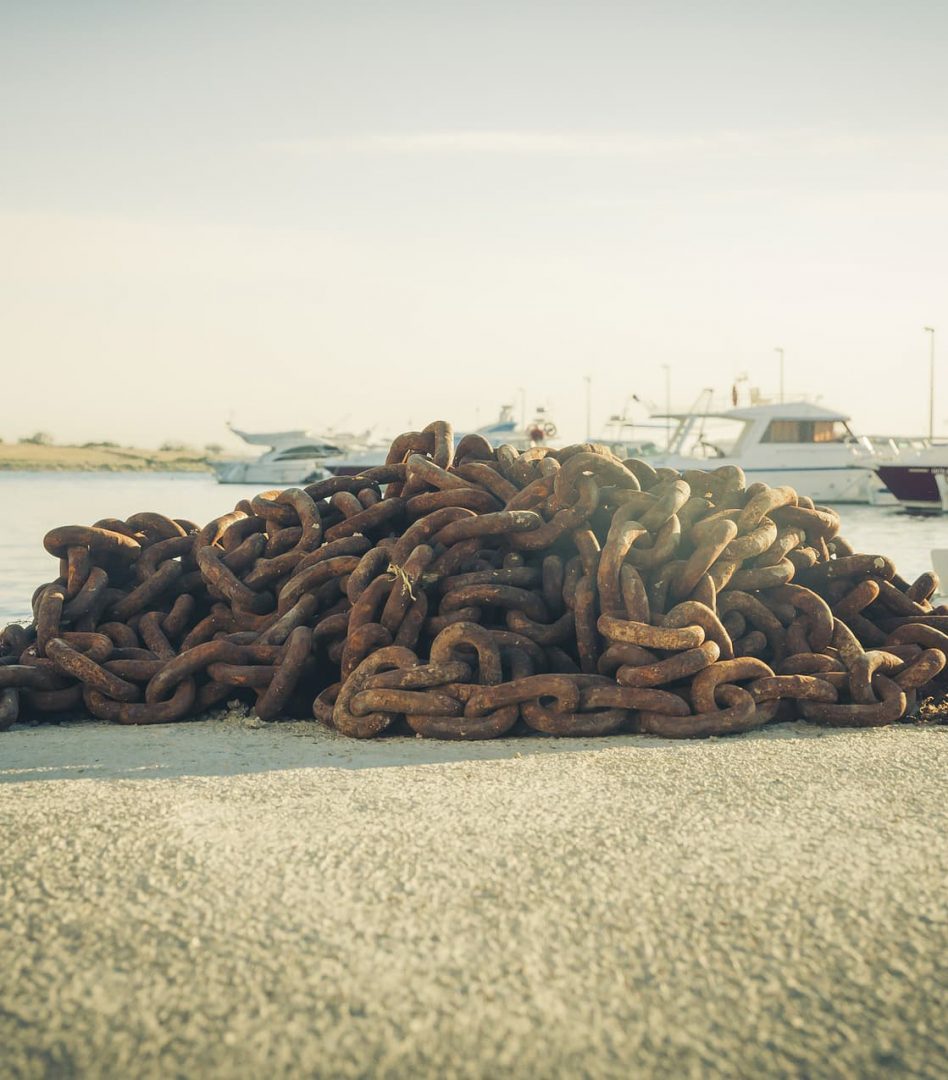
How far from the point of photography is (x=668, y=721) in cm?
363

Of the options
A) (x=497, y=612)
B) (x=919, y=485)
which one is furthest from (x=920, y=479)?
(x=497, y=612)

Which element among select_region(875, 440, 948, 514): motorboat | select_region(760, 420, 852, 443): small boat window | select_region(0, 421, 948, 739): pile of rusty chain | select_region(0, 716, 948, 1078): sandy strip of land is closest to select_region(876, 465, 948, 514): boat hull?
select_region(875, 440, 948, 514): motorboat

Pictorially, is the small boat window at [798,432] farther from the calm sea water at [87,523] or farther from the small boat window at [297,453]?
the small boat window at [297,453]

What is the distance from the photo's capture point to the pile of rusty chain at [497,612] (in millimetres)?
3721

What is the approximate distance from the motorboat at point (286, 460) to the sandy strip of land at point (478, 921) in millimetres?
58749

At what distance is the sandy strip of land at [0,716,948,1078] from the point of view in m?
1.79

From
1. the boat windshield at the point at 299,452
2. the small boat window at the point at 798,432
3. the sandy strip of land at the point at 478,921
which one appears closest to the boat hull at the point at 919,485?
the small boat window at the point at 798,432

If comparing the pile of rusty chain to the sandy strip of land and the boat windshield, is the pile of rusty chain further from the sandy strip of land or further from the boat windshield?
the boat windshield

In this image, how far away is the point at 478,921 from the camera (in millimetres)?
2154

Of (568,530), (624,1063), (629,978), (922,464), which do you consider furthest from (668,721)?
(922,464)

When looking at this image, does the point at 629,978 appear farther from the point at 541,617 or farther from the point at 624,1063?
the point at 541,617

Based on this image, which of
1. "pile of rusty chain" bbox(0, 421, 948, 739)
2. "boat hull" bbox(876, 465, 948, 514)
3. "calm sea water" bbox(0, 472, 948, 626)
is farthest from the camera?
"boat hull" bbox(876, 465, 948, 514)

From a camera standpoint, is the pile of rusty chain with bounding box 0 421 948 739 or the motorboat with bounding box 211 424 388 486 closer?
the pile of rusty chain with bounding box 0 421 948 739

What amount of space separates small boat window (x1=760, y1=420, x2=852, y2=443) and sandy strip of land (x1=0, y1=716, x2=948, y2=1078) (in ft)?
102
